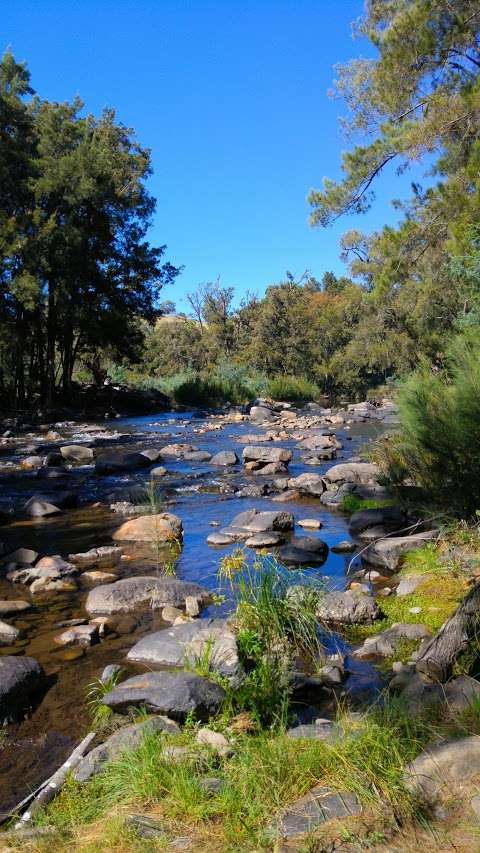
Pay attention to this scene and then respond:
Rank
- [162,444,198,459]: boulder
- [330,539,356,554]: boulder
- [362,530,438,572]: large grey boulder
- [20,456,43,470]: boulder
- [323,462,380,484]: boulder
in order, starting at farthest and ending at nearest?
[162,444,198,459]: boulder < [20,456,43,470]: boulder < [323,462,380,484]: boulder < [330,539,356,554]: boulder < [362,530,438,572]: large grey boulder

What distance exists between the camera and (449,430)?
6777 mm

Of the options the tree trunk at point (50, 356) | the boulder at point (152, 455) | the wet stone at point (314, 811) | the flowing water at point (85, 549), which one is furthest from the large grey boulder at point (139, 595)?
the tree trunk at point (50, 356)

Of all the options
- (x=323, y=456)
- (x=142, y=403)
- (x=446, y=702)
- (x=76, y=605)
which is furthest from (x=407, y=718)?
(x=142, y=403)

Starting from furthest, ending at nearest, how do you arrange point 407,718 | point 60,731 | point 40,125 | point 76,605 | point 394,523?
1. point 40,125
2. point 394,523
3. point 76,605
4. point 60,731
5. point 407,718

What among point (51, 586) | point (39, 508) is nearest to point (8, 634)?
point (51, 586)

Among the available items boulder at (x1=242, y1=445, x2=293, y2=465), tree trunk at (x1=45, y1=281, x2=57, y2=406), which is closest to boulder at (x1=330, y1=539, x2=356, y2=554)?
boulder at (x1=242, y1=445, x2=293, y2=465)

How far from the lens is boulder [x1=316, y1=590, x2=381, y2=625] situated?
18.0ft

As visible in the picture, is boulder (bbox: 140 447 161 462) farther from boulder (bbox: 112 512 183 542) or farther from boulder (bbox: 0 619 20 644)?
boulder (bbox: 0 619 20 644)

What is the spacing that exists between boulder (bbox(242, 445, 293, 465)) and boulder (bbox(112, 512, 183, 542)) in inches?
245

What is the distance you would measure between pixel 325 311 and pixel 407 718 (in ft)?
166

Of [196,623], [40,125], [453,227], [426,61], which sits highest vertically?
[40,125]

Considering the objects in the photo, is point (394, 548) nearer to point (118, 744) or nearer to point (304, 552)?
point (304, 552)

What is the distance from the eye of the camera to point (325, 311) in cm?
5206

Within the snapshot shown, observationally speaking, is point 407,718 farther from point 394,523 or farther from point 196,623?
point 394,523
